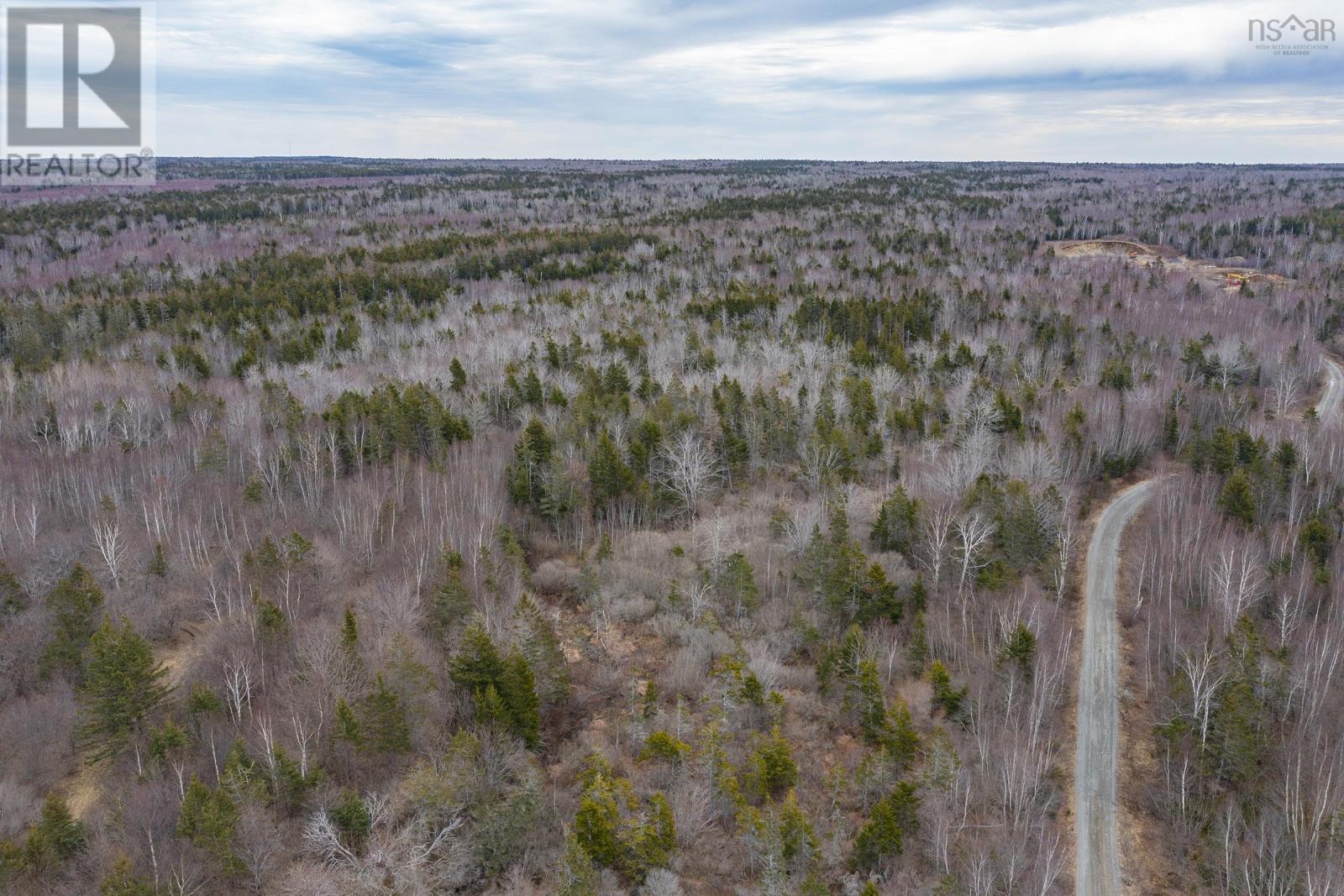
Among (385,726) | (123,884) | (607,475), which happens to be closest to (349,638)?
(385,726)

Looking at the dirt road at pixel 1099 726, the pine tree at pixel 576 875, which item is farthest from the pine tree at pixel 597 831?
the dirt road at pixel 1099 726

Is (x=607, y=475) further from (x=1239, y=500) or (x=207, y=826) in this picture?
(x=1239, y=500)

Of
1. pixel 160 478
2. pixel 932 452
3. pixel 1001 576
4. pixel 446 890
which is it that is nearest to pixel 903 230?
pixel 932 452

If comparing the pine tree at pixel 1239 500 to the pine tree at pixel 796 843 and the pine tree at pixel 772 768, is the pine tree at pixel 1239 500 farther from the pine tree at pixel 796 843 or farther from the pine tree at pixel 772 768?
the pine tree at pixel 796 843

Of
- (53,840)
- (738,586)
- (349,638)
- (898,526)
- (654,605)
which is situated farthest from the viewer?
(898,526)

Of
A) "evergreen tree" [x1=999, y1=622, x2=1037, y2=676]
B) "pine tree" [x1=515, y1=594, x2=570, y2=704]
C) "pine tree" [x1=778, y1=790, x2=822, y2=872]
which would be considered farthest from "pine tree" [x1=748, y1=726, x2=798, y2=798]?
"evergreen tree" [x1=999, y1=622, x2=1037, y2=676]

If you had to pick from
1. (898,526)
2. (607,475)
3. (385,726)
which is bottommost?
(385,726)

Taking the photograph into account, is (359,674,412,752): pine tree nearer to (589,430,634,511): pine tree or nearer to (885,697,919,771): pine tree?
(885,697,919,771): pine tree
